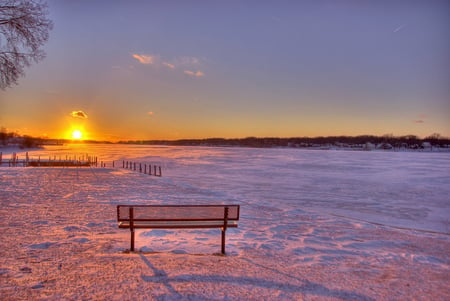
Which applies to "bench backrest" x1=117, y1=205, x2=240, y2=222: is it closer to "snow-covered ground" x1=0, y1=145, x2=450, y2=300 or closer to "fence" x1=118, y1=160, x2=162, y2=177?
"snow-covered ground" x1=0, y1=145, x2=450, y2=300

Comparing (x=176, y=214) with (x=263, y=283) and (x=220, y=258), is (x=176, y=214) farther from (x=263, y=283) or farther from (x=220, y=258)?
(x=263, y=283)

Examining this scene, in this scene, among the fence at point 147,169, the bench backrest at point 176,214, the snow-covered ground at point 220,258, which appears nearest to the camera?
the snow-covered ground at point 220,258

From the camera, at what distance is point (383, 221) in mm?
11359

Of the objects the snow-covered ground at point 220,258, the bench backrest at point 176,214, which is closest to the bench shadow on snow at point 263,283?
the snow-covered ground at point 220,258

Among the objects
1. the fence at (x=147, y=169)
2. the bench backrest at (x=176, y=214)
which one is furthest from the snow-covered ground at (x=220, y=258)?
the fence at (x=147, y=169)

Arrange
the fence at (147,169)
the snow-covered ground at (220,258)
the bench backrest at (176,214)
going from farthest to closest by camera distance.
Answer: the fence at (147,169) < the bench backrest at (176,214) < the snow-covered ground at (220,258)

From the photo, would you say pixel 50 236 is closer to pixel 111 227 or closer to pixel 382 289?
pixel 111 227

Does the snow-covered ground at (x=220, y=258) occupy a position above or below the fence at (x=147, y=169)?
above

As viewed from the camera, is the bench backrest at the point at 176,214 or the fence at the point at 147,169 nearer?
the bench backrest at the point at 176,214

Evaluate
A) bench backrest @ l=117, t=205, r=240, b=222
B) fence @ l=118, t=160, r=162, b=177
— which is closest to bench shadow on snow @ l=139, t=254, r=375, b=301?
bench backrest @ l=117, t=205, r=240, b=222

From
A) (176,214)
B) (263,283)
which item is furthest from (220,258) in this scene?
(176,214)

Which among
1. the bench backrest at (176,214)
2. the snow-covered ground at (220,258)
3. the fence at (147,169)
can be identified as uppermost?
the bench backrest at (176,214)

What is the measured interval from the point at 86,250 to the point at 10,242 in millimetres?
1759

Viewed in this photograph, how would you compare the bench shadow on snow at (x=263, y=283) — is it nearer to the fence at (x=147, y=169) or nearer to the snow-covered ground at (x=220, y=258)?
the snow-covered ground at (x=220, y=258)
